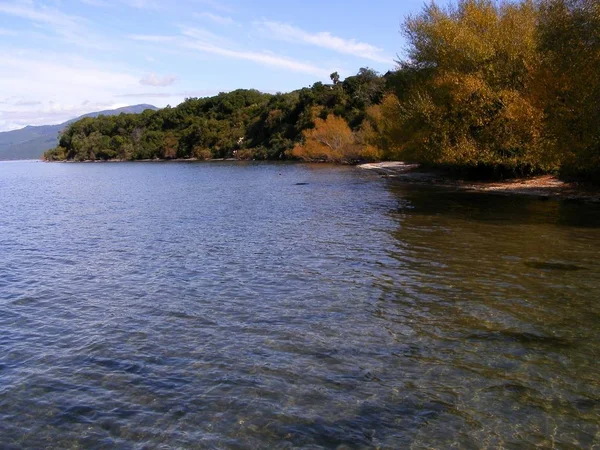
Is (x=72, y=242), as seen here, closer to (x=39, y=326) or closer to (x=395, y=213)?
(x=39, y=326)

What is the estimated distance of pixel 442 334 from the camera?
11.2 m

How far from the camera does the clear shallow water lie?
776 cm

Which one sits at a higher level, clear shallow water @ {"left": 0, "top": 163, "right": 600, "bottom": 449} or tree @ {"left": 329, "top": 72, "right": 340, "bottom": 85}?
tree @ {"left": 329, "top": 72, "right": 340, "bottom": 85}

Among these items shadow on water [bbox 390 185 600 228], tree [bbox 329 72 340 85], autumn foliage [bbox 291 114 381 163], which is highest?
tree [bbox 329 72 340 85]

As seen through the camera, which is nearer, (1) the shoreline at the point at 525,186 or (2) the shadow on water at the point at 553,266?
(2) the shadow on water at the point at 553,266

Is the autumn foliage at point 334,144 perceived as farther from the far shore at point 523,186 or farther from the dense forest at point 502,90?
the far shore at point 523,186

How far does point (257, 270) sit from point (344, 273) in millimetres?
3007

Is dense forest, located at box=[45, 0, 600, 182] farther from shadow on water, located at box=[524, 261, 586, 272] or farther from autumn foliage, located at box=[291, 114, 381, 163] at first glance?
autumn foliage, located at box=[291, 114, 381, 163]

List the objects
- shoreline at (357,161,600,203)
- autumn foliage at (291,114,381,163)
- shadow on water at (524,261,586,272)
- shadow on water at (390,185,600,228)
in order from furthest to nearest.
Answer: autumn foliage at (291,114,381,163)
shoreline at (357,161,600,203)
shadow on water at (390,185,600,228)
shadow on water at (524,261,586,272)

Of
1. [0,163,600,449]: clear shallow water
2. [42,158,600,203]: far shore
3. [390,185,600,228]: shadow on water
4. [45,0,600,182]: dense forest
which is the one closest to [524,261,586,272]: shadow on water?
[0,163,600,449]: clear shallow water

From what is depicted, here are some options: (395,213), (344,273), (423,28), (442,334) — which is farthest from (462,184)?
(442,334)

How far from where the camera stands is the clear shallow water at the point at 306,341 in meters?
7.76

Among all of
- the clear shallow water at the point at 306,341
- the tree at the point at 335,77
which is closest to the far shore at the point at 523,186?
the clear shallow water at the point at 306,341

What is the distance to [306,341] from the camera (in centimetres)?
1095
